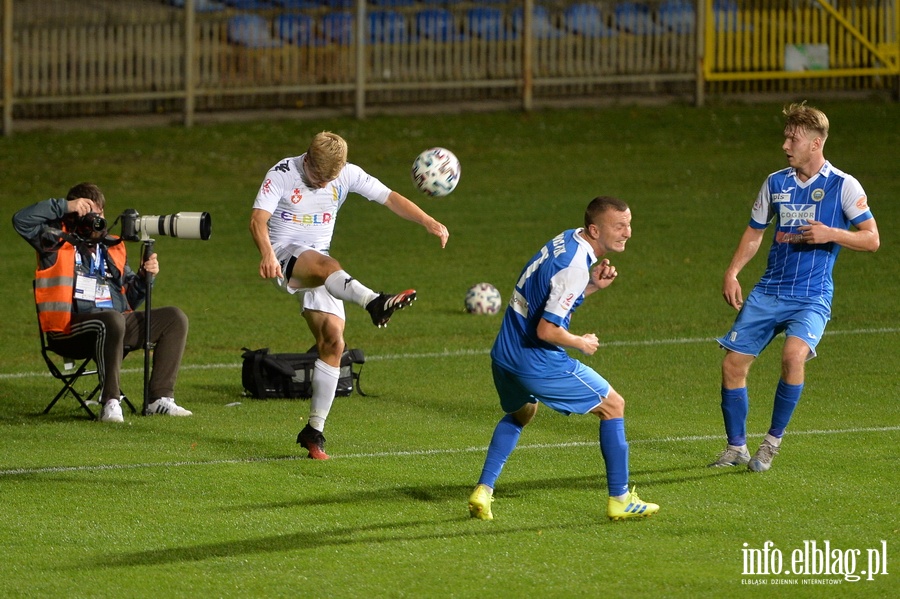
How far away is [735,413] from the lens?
841 cm

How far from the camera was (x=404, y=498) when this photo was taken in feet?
25.7

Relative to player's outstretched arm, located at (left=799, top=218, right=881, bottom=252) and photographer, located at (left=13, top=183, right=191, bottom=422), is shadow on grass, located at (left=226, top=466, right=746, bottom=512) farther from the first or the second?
photographer, located at (left=13, top=183, right=191, bottom=422)

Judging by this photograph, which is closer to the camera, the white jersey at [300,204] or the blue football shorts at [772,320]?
the blue football shorts at [772,320]

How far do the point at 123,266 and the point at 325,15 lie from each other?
15.3m

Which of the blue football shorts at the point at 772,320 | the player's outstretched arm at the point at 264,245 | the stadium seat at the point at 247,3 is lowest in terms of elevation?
the blue football shorts at the point at 772,320

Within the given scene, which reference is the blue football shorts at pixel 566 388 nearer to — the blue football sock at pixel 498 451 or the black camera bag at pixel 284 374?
the blue football sock at pixel 498 451

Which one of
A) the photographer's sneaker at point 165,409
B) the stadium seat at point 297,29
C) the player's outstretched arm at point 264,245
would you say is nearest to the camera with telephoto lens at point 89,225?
the photographer's sneaker at point 165,409

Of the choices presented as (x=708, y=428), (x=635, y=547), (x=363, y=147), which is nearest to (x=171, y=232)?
(x=708, y=428)

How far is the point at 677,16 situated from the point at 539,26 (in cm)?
259

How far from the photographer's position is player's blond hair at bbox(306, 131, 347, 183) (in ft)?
29.1

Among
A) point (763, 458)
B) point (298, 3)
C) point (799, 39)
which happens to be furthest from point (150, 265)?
point (799, 39)

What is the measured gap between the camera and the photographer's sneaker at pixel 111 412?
10430mm

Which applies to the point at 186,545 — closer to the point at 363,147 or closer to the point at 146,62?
the point at 363,147

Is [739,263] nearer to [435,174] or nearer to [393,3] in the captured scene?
[435,174]
